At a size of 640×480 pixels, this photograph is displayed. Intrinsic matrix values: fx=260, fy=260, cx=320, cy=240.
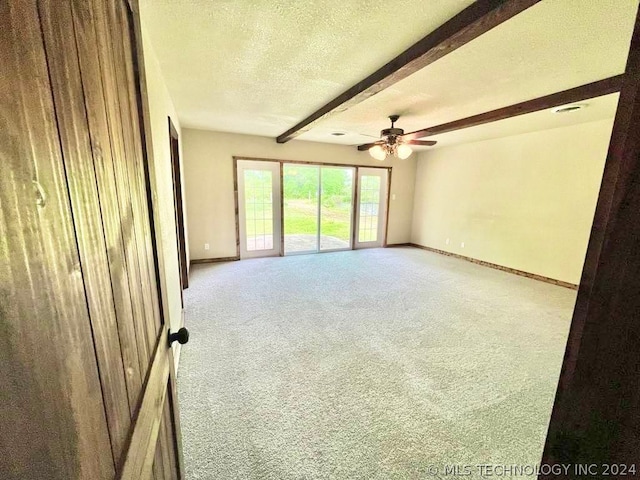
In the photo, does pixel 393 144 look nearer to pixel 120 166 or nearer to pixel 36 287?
pixel 120 166

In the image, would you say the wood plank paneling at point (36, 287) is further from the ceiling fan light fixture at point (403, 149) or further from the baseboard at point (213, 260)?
the baseboard at point (213, 260)

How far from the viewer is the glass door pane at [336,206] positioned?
5.45 metres

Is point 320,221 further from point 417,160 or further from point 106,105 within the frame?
point 106,105

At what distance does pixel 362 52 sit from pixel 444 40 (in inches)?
21.0

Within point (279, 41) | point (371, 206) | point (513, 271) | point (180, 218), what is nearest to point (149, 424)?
point (279, 41)

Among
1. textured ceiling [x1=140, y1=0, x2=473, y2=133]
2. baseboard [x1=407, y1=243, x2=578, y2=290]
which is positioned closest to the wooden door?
textured ceiling [x1=140, y1=0, x2=473, y2=133]

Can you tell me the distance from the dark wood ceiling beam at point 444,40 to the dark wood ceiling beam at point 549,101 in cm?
136

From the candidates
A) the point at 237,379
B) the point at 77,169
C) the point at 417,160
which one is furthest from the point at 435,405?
the point at 417,160

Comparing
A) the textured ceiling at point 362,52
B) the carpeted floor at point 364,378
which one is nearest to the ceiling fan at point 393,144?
the textured ceiling at point 362,52

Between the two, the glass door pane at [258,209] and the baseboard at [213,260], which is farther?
the glass door pane at [258,209]

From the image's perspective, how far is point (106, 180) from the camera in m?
0.51

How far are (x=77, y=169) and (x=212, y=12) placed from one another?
154cm

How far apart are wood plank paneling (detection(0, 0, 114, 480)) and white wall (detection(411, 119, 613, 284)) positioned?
5159mm

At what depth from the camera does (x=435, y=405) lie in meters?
1.73
